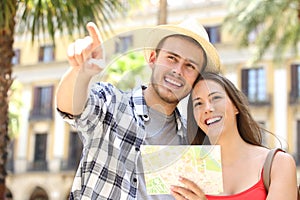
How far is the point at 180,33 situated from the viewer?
2.19 metres

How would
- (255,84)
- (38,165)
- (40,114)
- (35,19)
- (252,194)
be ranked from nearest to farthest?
(252,194) → (35,19) → (255,84) → (38,165) → (40,114)

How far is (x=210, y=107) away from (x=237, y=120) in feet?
0.77

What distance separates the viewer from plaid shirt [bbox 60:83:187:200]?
2172 millimetres

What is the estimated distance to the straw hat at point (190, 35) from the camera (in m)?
2.12

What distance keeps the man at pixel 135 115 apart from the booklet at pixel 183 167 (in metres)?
0.13

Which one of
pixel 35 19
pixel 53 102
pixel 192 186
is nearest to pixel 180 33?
pixel 192 186

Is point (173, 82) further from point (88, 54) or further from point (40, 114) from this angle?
point (40, 114)

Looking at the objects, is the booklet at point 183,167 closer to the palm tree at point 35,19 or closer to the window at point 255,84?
the palm tree at point 35,19

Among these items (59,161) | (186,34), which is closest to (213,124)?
(186,34)

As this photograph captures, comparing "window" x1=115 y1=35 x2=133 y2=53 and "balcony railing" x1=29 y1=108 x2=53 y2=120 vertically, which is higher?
"balcony railing" x1=29 y1=108 x2=53 y2=120

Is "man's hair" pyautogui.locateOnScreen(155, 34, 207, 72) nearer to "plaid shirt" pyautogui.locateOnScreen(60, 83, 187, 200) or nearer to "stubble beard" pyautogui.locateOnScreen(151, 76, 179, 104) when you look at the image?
"stubble beard" pyautogui.locateOnScreen(151, 76, 179, 104)

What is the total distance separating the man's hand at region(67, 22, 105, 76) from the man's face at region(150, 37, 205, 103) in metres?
0.26

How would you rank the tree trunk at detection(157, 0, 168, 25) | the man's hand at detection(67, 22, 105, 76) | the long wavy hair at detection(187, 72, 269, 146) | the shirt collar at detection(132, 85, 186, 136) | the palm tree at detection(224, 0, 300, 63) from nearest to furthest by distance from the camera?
1. the man's hand at detection(67, 22, 105, 76)
2. the long wavy hair at detection(187, 72, 269, 146)
3. the shirt collar at detection(132, 85, 186, 136)
4. the tree trunk at detection(157, 0, 168, 25)
5. the palm tree at detection(224, 0, 300, 63)

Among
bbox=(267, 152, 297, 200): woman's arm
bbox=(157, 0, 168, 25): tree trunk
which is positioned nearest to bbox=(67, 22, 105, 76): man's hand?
bbox=(267, 152, 297, 200): woman's arm
